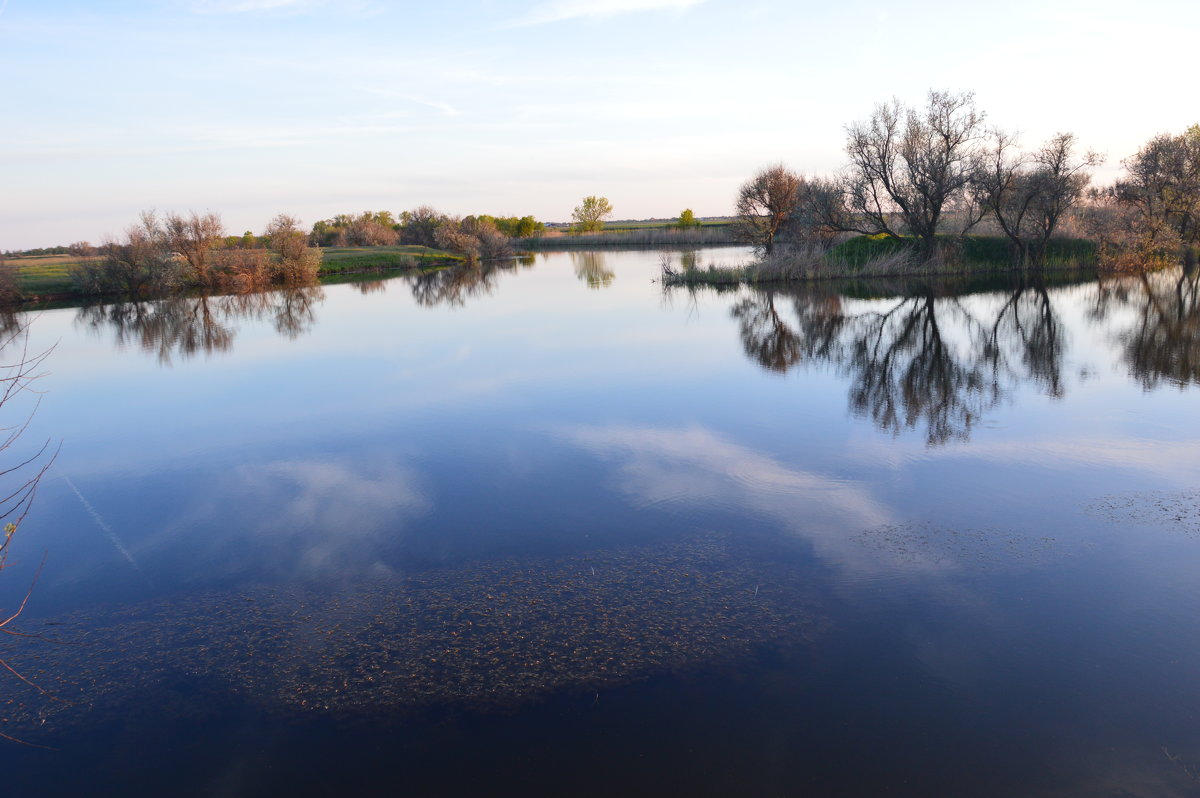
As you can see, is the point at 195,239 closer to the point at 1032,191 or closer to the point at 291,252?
the point at 291,252

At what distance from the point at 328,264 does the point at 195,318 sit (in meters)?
23.6

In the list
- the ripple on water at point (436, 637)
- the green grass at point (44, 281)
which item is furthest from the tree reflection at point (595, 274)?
the green grass at point (44, 281)

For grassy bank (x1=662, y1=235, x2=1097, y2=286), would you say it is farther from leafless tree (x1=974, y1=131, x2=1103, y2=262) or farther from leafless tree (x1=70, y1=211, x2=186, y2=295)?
leafless tree (x1=70, y1=211, x2=186, y2=295)

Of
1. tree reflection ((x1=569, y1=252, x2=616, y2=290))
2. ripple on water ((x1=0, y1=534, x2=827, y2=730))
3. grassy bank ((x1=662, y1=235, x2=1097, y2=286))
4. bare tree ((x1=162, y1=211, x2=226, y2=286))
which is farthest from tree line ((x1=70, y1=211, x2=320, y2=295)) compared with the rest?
ripple on water ((x1=0, y1=534, x2=827, y2=730))

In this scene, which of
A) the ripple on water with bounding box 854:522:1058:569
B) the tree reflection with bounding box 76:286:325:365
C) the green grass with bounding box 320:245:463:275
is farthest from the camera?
the green grass with bounding box 320:245:463:275

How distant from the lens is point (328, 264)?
4734cm

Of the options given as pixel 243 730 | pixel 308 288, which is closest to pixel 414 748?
pixel 243 730

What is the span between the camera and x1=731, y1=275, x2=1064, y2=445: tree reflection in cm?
970

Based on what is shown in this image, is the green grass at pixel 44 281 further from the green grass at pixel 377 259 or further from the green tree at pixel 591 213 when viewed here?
the green tree at pixel 591 213

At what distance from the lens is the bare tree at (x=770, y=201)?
36469 mm

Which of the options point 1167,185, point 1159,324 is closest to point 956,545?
point 1159,324

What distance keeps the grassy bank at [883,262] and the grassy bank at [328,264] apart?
28.2 m

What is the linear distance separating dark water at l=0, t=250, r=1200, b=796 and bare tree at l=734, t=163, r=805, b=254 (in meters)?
26.3

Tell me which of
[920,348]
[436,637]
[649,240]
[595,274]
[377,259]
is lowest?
[436,637]
